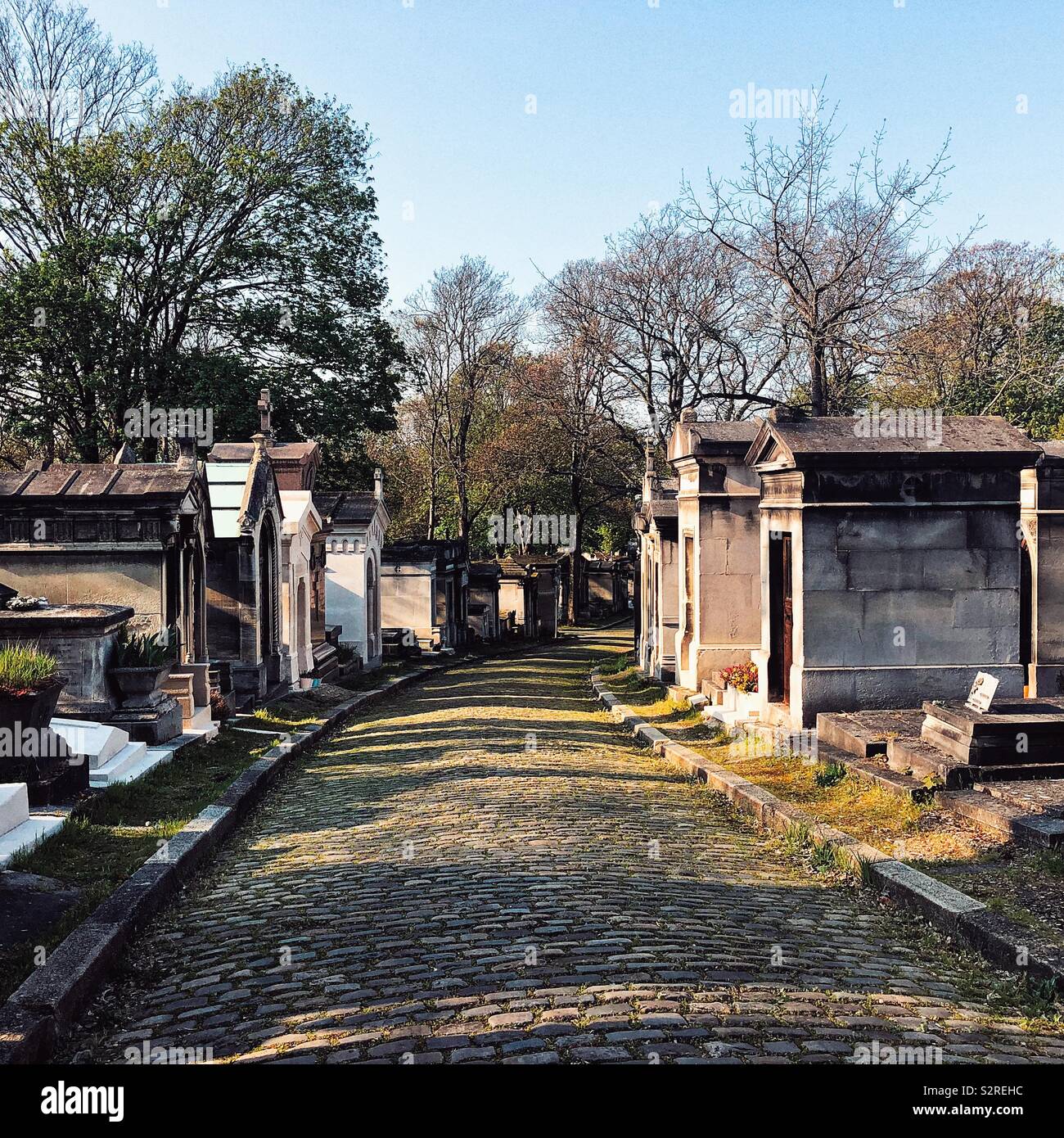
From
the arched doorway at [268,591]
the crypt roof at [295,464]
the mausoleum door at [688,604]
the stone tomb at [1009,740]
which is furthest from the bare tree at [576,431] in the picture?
the stone tomb at [1009,740]

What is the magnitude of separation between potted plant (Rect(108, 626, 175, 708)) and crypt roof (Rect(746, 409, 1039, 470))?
6.94 m

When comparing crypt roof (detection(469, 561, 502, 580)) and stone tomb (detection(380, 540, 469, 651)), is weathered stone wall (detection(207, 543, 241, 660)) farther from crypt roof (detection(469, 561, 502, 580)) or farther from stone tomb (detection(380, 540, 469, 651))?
crypt roof (detection(469, 561, 502, 580))

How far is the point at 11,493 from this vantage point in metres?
13.0

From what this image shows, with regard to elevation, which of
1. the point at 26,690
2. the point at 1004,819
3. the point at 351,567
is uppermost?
the point at 351,567

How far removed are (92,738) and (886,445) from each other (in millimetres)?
8317

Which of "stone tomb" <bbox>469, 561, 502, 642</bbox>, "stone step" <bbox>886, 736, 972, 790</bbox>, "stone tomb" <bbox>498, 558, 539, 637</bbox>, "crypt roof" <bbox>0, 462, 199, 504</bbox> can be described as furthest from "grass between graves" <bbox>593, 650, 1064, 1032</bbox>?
"stone tomb" <bbox>498, 558, 539, 637</bbox>

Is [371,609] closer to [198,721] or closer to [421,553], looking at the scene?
[421,553]

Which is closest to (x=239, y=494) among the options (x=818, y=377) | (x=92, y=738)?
(x=92, y=738)

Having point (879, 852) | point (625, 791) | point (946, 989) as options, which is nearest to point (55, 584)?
point (625, 791)

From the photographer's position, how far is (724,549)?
17.2 meters

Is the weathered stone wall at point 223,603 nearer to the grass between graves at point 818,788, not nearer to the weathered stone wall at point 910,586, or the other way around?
the grass between graves at point 818,788

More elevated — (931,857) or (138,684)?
(138,684)

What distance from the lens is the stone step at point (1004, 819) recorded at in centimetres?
705

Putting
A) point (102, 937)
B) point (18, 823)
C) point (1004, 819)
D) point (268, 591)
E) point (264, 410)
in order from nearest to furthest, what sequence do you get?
point (102, 937) < point (1004, 819) < point (18, 823) < point (268, 591) < point (264, 410)
